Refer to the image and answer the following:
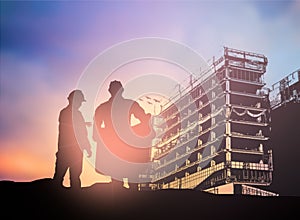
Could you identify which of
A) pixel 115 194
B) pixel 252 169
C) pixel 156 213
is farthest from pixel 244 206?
pixel 252 169

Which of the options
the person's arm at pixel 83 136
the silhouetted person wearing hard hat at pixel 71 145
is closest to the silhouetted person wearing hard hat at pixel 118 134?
the person's arm at pixel 83 136

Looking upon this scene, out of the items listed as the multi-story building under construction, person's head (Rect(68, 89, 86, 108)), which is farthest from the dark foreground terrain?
the multi-story building under construction

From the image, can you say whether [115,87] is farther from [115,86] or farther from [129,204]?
[129,204]

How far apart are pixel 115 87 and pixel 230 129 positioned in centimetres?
2609

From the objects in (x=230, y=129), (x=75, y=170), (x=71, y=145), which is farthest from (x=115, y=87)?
(x=230, y=129)

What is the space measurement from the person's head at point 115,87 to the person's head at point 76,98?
0.79m

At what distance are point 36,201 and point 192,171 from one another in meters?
31.8

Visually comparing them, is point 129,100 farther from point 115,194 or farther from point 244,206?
point 244,206

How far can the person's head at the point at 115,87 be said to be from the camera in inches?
421

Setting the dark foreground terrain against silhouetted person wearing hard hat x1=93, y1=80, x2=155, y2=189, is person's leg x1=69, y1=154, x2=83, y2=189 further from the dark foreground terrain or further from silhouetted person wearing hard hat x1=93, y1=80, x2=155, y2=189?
the dark foreground terrain

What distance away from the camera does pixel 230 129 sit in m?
35.4

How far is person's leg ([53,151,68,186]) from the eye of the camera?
11.0 m

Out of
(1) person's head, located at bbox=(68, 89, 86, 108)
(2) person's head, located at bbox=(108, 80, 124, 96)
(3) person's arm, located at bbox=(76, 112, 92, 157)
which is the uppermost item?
(2) person's head, located at bbox=(108, 80, 124, 96)

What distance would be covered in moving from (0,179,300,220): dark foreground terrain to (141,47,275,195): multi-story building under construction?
65.0 feet
